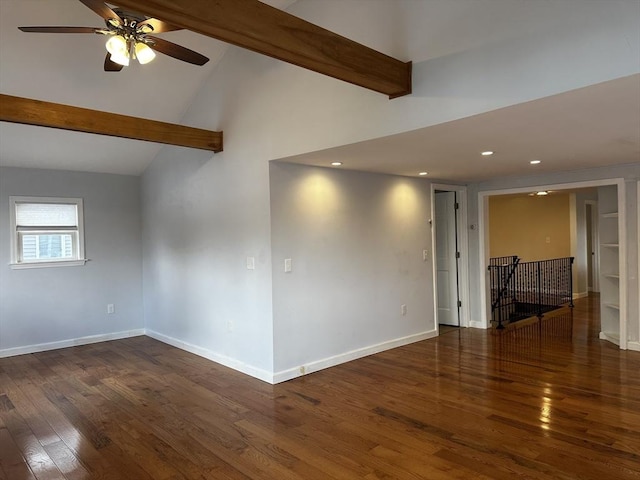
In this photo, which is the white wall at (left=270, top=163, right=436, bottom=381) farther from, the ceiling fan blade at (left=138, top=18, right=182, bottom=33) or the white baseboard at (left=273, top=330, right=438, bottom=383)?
the ceiling fan blade at (left=138, top=18, right=182, bottom=33)

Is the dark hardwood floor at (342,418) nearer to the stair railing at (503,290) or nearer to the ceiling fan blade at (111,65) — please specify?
the stair railing at (503,290)

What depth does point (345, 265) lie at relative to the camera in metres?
4.89

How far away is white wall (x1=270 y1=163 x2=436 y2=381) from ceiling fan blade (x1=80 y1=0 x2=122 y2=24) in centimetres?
185

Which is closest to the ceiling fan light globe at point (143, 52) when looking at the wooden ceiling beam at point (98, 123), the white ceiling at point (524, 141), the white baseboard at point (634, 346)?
the wooden ceiling beam at point (98, 123)

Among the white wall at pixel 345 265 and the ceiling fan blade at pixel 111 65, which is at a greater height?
the ceiling fan blade at pixel 111 65

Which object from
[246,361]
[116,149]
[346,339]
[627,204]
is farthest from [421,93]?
[116,149]

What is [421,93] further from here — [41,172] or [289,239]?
[41,172]

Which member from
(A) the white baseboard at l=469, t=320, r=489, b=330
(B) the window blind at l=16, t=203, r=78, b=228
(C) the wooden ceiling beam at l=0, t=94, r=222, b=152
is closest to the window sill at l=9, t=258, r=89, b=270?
(B) the window blind at l=16, t=203, r=78, b=228

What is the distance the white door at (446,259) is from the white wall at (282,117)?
114 cm

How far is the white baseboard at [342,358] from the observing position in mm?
4320

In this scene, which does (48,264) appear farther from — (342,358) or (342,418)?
(342,418)

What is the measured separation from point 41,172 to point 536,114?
592 cm

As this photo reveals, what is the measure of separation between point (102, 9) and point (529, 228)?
9.58 meters

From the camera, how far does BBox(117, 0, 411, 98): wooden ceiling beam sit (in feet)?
6.24
